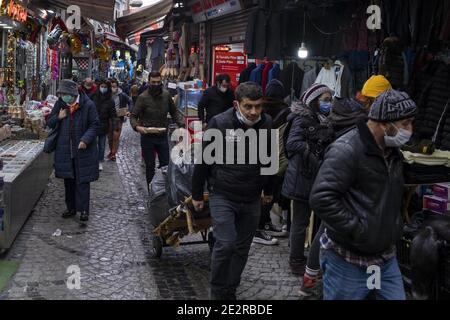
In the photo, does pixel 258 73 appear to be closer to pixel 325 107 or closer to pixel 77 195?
pixel 77 195

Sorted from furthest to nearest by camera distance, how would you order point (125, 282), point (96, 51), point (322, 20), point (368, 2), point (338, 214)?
point (96, 51) < point (322, 20) < point (368, 2) < point (125, 282) < point (338, 214)

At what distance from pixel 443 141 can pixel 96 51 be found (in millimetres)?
17496

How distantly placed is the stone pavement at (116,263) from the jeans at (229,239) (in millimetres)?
585

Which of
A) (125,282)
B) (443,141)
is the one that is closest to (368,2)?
(443,141)

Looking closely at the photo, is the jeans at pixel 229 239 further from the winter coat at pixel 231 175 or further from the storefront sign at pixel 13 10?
the storefront sign at pixel 13 10

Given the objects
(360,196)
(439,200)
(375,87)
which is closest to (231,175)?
(360,196)

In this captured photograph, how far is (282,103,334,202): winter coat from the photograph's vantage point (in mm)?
5938

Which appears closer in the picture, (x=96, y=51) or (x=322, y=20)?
(x=322, y=20)

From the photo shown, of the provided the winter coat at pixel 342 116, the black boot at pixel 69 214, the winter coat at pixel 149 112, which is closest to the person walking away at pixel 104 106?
the winter coat at pixel 149 112

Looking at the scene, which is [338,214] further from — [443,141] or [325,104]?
[443,141]

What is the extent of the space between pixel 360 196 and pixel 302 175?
257cm

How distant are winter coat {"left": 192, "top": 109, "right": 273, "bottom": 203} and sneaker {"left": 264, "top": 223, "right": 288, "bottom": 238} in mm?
2722

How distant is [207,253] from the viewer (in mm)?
7082

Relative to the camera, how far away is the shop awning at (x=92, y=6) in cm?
1149
